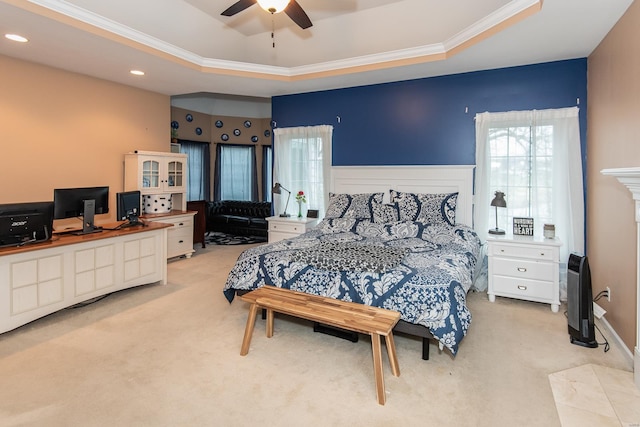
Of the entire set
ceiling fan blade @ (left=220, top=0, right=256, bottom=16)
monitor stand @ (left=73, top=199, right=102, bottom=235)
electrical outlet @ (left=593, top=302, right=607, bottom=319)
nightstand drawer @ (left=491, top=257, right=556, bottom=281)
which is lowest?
electrical outlet @ (left=593, top=302, right=607, bottom=319)

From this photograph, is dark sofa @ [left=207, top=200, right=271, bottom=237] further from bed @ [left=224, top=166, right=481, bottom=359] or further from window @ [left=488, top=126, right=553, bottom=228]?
window @ [left=488, top=126, right=553, bottom=228]

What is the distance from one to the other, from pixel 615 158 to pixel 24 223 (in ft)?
16.8

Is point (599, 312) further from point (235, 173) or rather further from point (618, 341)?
point (235, 173)

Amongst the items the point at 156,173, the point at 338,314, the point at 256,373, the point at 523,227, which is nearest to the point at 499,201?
the point at 523,227

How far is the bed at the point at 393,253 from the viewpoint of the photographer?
2.46 metres

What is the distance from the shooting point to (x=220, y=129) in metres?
8.64

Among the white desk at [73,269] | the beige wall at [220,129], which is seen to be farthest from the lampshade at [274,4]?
the beige wall at [220,129]

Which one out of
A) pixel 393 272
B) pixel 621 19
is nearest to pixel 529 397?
pixel 393 272

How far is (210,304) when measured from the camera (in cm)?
361

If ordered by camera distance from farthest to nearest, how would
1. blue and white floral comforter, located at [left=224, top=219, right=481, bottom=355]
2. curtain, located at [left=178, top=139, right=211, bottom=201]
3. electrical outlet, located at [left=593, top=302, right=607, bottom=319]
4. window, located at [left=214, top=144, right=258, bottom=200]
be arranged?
window, located at [left=214, top=144, right=258, bottom=200] → curtain, located at [left=178, top=139, right=211, bottom=201] → electrical outlet, located at [left=593, top=302, right=607, bottom=319] → blue and white floral comforter, located at [left=224, top=219, right=481, bottom=355]

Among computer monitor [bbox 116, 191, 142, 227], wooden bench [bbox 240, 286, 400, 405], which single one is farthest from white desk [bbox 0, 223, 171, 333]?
wooden bench [bbox 240, 286, 400, 405]

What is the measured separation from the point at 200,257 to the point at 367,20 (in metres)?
4.21

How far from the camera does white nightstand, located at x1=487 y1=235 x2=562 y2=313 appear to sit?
3469 millimetres

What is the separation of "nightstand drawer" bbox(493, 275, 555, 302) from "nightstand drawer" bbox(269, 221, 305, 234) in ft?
8.48
